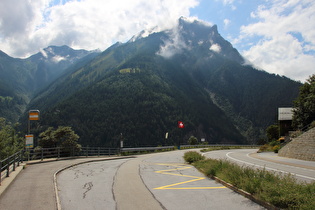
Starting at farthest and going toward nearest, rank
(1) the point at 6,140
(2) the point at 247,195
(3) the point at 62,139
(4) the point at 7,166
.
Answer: (3) the point at 62,139 < (1) the point at 6,140 < (4) the point at 7,166 < (2) the point at 247,195

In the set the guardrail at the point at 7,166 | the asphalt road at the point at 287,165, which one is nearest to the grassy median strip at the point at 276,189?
the asphalt road at the point at 287,165

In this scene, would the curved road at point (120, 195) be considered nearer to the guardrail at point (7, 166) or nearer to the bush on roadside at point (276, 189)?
the bush on roadside at point (276, 189)

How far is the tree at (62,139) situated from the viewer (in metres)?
26.6

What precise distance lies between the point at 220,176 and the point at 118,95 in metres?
155

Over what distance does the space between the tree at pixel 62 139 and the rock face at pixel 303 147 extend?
20.2m

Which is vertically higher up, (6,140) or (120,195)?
(6,140)

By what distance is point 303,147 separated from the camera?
23.4 m

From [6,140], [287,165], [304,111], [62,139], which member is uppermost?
[304,111]

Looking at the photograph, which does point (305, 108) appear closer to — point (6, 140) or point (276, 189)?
point (276, 189)

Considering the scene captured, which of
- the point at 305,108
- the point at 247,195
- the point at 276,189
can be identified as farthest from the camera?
the point at 305,108

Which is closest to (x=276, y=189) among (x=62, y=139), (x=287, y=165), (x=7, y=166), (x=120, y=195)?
(x=120, y=195)

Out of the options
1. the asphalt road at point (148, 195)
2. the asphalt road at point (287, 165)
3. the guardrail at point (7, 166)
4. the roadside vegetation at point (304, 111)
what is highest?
the roadside vegetation at point (304, 111)

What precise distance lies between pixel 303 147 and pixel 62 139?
23038mm

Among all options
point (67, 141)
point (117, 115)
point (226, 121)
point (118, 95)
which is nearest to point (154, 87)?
point (118, 95)
